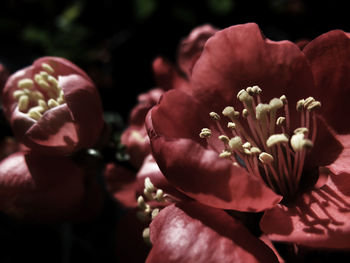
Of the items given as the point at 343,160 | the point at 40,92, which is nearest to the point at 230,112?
the point at 343,160

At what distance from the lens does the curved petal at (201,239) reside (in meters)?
0.70

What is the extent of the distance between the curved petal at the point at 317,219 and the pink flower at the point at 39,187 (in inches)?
18.7

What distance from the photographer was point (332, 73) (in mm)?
878

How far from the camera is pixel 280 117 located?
2.90ft

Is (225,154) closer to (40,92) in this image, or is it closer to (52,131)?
(52,131)

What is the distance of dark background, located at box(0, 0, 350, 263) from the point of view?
225cm

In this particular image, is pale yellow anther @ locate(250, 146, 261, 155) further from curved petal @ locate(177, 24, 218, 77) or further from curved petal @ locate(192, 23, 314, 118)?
curved petal @ locate(177, 24, 218, 77)

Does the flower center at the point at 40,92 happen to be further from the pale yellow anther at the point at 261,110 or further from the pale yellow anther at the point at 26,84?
the pale yellow anther at the point at 261,110

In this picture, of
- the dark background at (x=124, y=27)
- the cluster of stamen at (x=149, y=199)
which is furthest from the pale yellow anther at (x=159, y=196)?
the dark background at (x=124, y=27)

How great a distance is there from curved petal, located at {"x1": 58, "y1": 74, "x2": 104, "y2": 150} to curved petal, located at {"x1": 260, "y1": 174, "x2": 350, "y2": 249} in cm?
45

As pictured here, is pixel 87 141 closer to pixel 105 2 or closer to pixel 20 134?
→ pixel 20 134

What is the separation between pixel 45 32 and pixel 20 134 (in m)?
1.44

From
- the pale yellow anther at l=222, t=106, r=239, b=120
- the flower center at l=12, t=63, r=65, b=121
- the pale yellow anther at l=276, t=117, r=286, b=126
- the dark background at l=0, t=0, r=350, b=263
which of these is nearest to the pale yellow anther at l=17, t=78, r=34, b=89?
the flower center at l=12, t=63, r=65, b=121

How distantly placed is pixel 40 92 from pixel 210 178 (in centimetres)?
57
